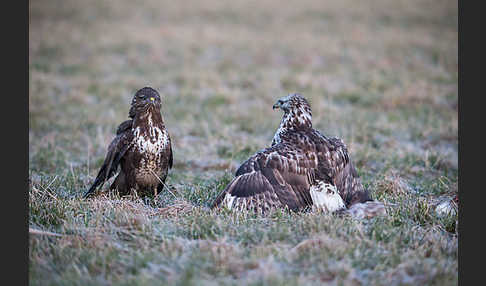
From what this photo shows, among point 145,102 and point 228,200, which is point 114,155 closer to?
point 145,102

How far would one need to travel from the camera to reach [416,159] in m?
8.52

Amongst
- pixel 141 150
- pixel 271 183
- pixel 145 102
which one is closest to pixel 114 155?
pixel 141 150

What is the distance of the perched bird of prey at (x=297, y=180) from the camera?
5.70 m

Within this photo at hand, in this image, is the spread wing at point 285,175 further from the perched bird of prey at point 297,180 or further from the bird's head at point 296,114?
the bird's head at point 296,114

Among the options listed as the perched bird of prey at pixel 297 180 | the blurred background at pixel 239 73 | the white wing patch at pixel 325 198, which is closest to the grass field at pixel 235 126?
the blurred background at pixel 239 73

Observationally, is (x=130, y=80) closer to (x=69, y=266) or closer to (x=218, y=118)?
(x=218, y=118)

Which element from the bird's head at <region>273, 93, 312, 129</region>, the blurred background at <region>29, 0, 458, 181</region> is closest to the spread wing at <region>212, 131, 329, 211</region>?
the bird's head at <region>273, 93, 312, 129</region>

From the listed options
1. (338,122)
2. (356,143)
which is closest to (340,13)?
(338,122)

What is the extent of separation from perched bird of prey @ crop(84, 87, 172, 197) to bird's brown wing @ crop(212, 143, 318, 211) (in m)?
1.10

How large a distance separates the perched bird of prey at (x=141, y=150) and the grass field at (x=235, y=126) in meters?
0.39

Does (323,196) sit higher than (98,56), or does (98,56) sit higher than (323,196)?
(98,56)

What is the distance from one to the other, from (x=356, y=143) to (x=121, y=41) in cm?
1130

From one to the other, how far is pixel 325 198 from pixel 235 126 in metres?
4.98

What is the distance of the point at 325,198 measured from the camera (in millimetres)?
5785
